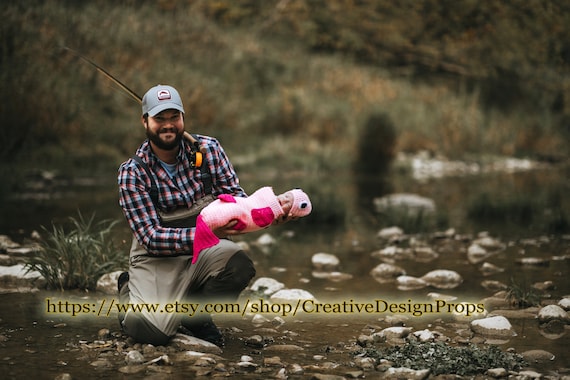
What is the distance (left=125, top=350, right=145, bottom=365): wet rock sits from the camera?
12.4 ft

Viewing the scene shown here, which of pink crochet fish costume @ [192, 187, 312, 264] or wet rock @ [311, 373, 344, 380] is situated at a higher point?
pink crochet fish costume @ [192, 187, 312, 264]

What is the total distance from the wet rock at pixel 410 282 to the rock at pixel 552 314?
120 centimetres

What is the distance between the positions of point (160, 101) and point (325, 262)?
281cm

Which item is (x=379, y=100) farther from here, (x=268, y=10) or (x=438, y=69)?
(x=268, y=10)

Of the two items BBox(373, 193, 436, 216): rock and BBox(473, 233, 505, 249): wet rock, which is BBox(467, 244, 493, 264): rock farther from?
BBox(373, 193, 436, 216): rock

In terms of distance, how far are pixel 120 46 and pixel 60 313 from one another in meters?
11.1

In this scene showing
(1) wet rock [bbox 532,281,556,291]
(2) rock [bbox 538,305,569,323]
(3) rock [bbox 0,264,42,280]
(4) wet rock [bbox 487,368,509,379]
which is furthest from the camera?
(1) wet rock [bbox 532,281,556,291]

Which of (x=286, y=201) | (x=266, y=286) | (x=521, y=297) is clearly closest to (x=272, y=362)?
(x=286, y=201)

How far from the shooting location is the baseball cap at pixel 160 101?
4.10 m

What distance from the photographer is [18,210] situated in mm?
9336

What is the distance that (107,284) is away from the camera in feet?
17.5

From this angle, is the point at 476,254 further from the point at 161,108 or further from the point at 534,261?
the point at 161,108

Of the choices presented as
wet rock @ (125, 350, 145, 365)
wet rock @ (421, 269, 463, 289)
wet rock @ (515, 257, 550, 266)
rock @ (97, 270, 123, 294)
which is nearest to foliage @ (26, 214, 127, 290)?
rock @ (97, 270, 123, 294)

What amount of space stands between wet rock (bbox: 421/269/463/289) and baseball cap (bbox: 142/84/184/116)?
8.57ft
